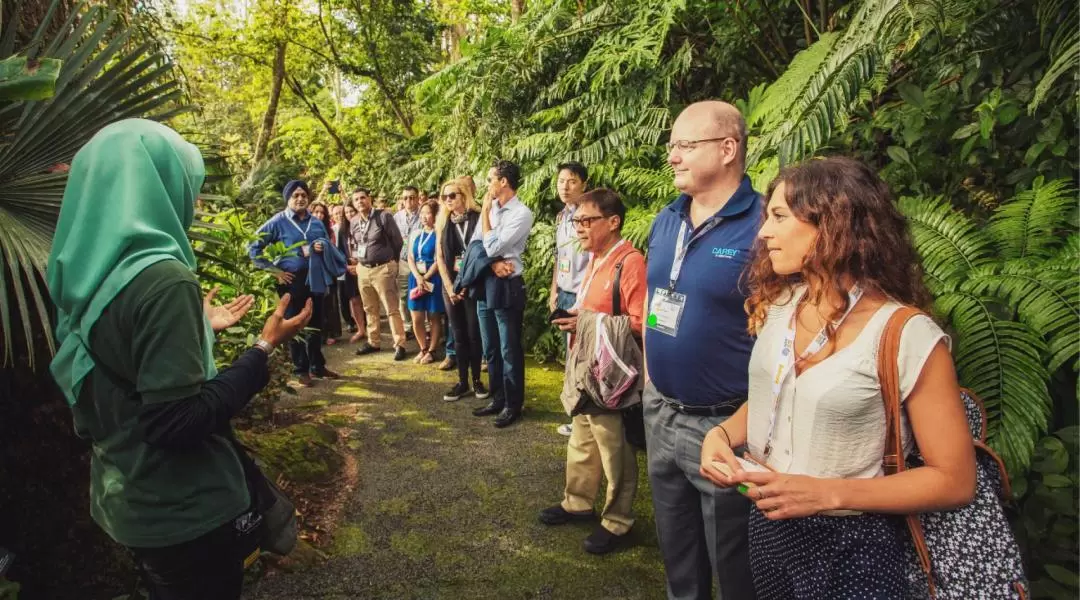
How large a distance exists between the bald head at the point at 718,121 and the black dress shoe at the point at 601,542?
215cm

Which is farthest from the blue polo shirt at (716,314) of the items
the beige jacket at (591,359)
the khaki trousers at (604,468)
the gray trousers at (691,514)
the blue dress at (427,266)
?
the blue dress at (427,266)

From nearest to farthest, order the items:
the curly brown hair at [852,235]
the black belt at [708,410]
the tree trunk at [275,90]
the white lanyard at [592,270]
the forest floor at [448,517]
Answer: the curly brown hair at [852,235] < the black belt at [708,410] < the forest floor at [448,517] < the white lanyard at [592,270] < the tree trunk at [275,90]

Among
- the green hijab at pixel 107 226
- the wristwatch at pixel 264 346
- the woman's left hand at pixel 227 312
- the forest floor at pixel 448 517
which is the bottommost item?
the forest floor at pixel 448 517

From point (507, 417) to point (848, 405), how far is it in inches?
154

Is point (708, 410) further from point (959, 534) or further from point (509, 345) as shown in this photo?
point (509, 345)

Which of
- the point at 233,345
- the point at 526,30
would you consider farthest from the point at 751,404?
the point at 526,30

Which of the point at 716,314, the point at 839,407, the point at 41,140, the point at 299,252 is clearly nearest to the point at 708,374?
the point at 716,314

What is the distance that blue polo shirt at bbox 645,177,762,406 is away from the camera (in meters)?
2.09

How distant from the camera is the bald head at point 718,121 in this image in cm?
220

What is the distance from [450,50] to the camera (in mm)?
18562

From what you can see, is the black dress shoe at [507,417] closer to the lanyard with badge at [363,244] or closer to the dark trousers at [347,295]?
the lanyard with badge at [363,244]

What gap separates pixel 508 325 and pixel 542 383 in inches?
54.6

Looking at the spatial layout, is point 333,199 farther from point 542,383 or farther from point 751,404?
point 751,404

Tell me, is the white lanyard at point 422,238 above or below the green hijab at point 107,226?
below
